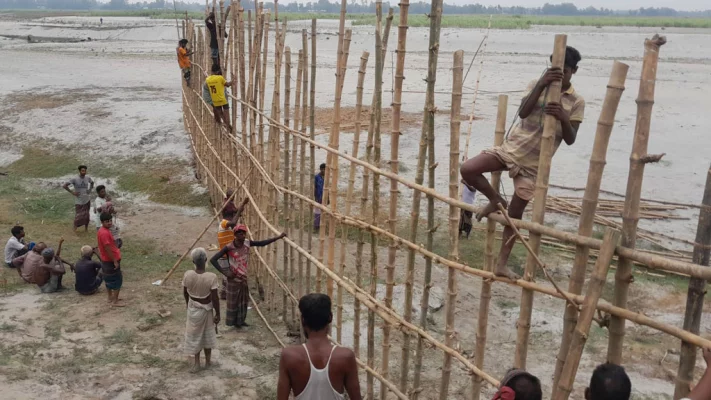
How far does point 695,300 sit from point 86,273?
262 inches

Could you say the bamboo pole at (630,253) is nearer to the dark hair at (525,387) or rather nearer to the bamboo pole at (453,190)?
the bamboo pole at (453,190)

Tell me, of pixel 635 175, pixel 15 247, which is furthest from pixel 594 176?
pixel 15 247

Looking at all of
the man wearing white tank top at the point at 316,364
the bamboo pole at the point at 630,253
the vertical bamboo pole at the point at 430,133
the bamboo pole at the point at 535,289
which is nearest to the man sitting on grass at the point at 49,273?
the bamboo pole at the point at 535,289

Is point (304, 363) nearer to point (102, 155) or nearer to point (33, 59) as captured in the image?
point (102, 155)

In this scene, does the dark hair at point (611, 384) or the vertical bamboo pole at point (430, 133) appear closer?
the dark hair at point (611, 384)

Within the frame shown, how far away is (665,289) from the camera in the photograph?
7.34 metres

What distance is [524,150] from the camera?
135 inches

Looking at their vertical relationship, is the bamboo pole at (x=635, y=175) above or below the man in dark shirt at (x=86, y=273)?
above

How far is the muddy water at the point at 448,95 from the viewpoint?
11.5 metres

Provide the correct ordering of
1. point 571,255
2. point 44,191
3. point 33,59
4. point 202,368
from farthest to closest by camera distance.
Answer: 1. point 33,59
2. point 44,191
3. point 571,255
4. point 202,368

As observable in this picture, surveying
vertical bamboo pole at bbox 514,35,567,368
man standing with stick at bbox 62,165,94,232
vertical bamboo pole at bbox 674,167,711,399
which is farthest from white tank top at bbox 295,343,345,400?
man standing with stick at bbox 62,165,94,232

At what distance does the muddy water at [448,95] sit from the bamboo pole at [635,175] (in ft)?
16.2

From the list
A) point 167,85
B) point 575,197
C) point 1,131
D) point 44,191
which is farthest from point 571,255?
point 167,85

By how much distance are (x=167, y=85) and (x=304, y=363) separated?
1913 centimetres
